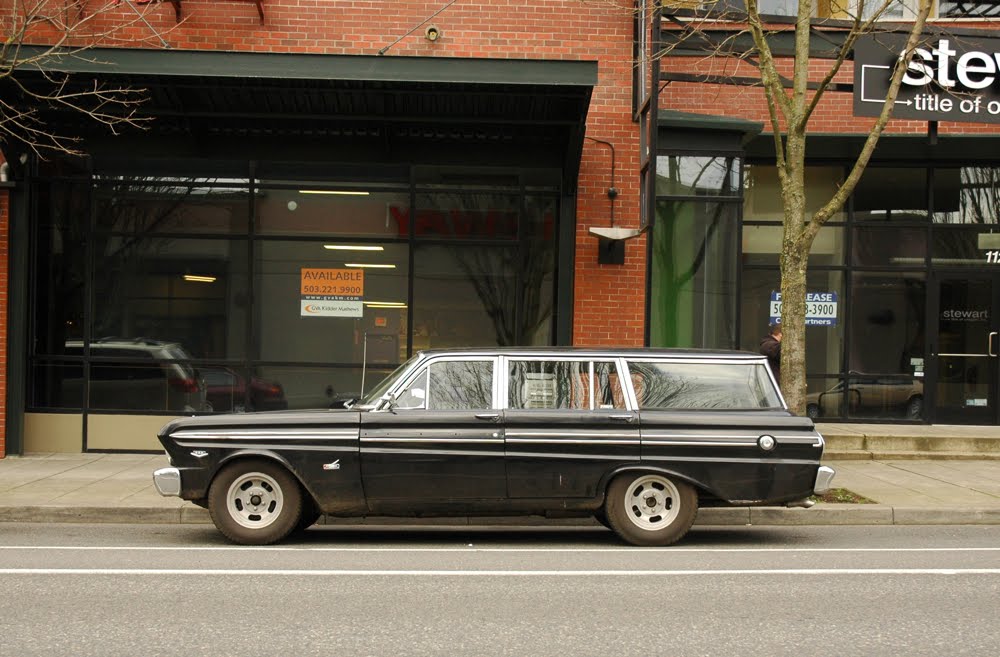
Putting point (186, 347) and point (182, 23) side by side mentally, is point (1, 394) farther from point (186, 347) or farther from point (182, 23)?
point (182, 23)

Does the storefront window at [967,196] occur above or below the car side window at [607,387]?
above

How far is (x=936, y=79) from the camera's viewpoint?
13250 millimetres

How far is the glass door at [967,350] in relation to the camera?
598 inches

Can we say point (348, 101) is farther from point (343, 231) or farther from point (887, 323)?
point (887, 323)

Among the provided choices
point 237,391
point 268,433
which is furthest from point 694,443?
point 237,391

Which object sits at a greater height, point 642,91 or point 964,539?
point 642,91

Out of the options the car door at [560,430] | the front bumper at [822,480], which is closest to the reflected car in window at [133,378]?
the car door at [560,430]

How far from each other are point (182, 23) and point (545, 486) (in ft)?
26.7

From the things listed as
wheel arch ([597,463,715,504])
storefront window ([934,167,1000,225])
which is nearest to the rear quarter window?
wheel arch ([597,463,715,504])

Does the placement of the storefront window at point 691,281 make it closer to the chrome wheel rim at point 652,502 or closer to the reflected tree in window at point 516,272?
the reflected tree in window at point 516,272

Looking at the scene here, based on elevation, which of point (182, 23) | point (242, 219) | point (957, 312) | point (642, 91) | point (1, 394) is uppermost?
point (182, 23)

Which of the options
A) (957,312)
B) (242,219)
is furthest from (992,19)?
(242,219)

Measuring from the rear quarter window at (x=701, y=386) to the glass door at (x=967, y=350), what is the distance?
7977mm

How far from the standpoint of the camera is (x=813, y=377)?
49.9 ft
